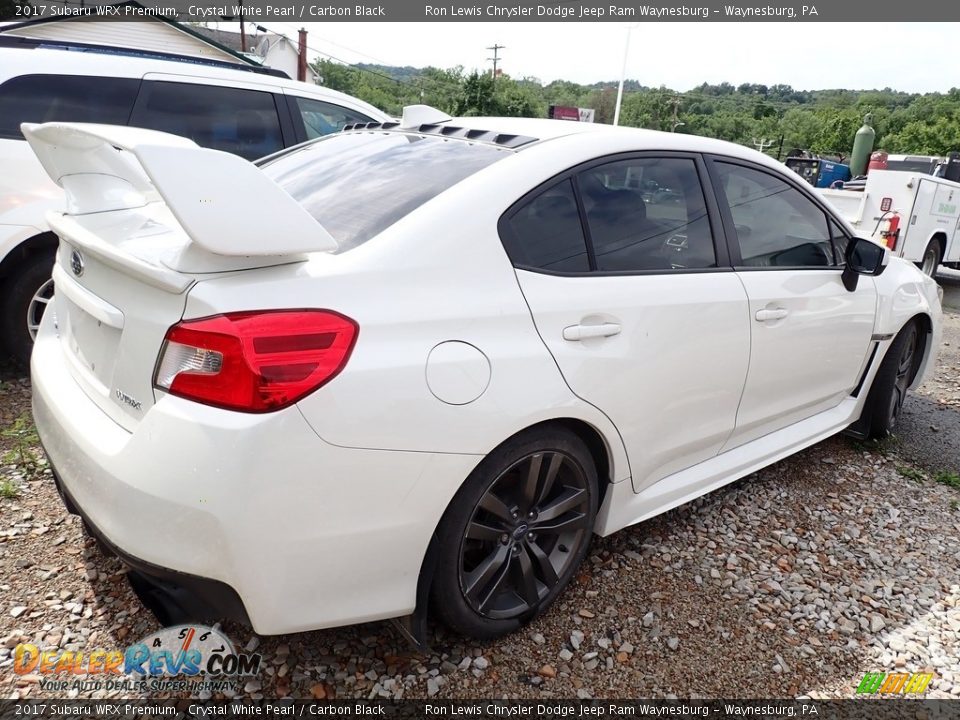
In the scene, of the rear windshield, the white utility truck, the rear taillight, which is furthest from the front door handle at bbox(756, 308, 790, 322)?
the white utility truck

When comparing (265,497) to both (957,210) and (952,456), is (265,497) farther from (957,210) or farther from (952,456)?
(957,210)

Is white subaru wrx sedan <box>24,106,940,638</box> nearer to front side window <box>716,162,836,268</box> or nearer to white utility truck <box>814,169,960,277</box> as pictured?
front side window <box>716,162,836,268</box>

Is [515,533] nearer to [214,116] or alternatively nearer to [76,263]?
[76,263]

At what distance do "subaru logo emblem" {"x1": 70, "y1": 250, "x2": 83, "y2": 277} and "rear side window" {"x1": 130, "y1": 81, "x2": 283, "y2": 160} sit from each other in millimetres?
2482

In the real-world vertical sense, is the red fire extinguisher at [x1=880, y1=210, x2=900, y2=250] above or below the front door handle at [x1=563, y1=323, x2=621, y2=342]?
below

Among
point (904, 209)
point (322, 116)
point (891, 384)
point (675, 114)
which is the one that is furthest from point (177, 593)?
point (675, 114)

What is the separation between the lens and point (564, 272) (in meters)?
2.24

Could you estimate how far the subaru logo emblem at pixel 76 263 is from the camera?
86.3 inches

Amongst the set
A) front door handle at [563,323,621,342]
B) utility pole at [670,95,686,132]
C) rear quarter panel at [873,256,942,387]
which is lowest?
rear quarter panel at [873,256,942,387]

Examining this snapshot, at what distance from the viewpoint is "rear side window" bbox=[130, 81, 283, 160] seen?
14.5 feet

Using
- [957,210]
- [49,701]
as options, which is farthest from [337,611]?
[957,210]

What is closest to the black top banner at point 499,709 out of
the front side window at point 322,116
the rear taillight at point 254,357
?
the rear taillight at point 254,357

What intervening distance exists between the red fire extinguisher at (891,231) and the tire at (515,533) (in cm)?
885

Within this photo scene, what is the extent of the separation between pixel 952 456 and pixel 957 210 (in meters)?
8.25
